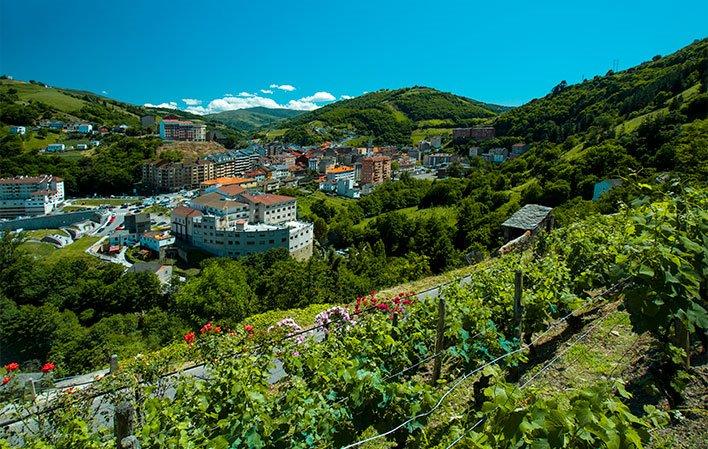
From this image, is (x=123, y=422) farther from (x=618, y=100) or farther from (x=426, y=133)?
(x=426, y=133)

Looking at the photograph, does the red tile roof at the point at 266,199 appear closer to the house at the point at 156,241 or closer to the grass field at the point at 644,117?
the house at the point at 156,241

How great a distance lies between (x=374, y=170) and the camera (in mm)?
92500

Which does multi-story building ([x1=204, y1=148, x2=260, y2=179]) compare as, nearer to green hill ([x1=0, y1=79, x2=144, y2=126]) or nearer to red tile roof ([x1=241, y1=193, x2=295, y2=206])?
red tile roof ([x1=241, y1=193, x2=295, y2=206])

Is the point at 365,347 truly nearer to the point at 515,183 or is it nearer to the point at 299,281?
the point at 299,281

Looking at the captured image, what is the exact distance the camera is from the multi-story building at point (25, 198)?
7338 centimetres

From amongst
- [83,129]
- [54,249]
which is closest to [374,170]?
[54,249]

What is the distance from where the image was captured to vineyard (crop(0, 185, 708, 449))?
2.08 meters

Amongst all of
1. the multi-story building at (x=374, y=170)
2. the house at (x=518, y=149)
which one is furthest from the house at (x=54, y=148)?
the house at (x=518, y=149)

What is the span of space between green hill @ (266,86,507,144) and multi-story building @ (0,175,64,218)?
78.8 metres

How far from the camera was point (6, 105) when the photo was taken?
356ft

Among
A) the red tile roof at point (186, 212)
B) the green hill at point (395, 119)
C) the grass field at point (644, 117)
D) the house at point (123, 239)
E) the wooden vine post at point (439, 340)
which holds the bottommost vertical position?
the house at point (123, 239)

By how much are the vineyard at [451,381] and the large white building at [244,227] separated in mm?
48826

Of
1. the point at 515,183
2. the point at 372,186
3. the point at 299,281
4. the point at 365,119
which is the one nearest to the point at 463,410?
the point at 299,281

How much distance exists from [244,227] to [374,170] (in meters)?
43.9
